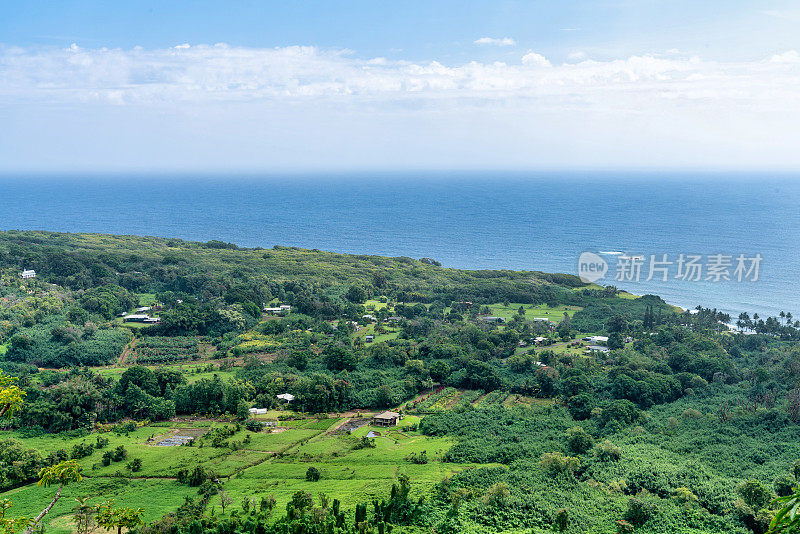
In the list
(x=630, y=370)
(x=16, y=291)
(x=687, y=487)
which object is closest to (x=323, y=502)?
(x=687, y=487)

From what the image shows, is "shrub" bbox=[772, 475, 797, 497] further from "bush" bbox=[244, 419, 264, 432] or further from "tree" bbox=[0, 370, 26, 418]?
"tree" bbox=[0, 370, 26, 418]

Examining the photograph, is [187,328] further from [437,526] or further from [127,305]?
[437,526]

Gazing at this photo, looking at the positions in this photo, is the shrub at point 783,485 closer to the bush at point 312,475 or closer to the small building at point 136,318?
the bush at point 312,475

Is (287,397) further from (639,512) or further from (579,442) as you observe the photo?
(639,512)

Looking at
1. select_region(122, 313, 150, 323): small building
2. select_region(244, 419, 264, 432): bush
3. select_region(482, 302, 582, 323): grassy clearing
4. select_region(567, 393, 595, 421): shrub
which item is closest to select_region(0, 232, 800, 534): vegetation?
select_region(567, 393, 595, 421): shrub

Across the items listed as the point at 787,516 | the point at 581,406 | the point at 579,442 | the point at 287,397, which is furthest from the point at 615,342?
the point at 787,516
